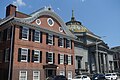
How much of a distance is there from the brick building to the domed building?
408 inches

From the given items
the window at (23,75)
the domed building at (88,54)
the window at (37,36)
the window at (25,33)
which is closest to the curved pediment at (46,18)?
the window at (25,33)

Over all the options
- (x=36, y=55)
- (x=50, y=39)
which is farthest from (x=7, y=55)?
(x=50, y=39)

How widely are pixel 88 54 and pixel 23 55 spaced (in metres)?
28.3

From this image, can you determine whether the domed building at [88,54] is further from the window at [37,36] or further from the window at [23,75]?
the window at [23,75]

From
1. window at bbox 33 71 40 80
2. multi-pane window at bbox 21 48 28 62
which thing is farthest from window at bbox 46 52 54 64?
multi-pane window at bbox 21 48 28 62

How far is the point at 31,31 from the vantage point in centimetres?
2945

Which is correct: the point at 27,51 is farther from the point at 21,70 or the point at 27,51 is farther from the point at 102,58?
the point at 102,58

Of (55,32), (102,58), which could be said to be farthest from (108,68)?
(55,32)

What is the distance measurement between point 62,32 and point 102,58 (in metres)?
24.0

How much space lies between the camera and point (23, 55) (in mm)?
27422

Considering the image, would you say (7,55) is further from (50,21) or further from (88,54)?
(88,54)

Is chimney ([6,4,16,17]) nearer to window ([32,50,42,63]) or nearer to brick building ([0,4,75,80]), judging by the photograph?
brick building ([0,4,75,80])

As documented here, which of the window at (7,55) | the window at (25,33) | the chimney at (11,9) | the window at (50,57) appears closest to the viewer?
the window at (7,55)

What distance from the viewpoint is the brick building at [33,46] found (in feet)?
87.8
